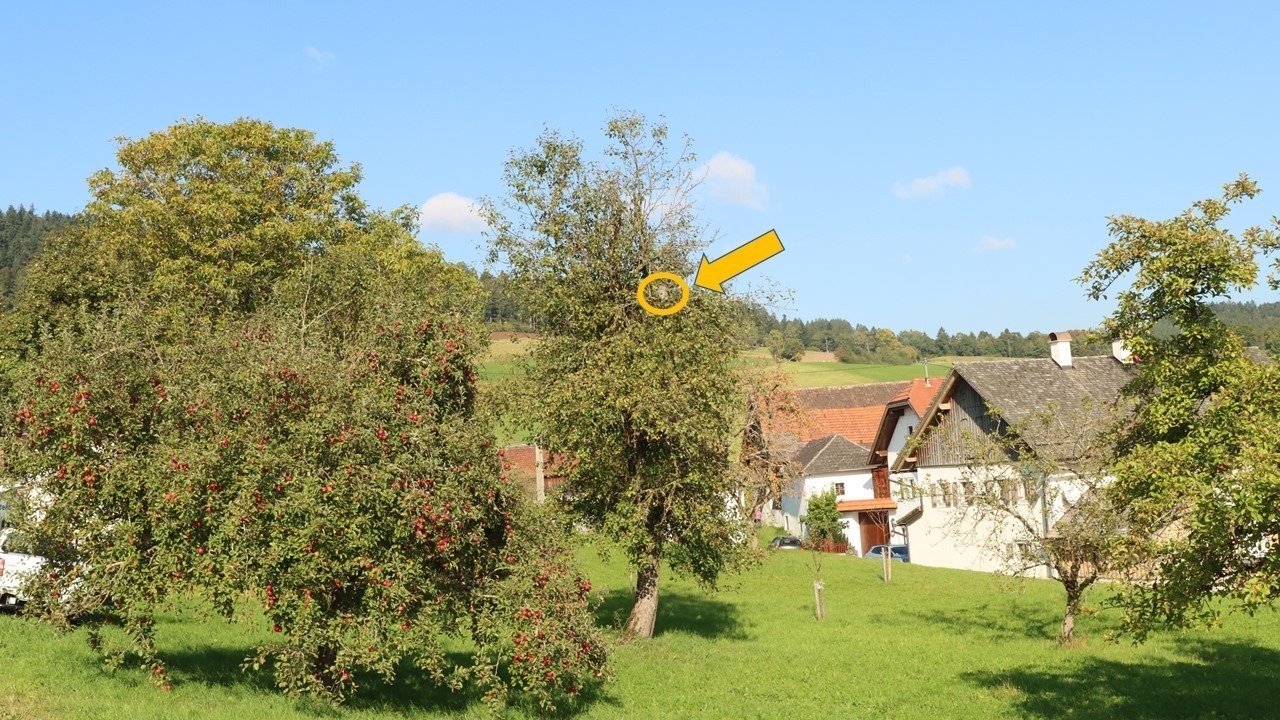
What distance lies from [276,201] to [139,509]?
26.1 meters

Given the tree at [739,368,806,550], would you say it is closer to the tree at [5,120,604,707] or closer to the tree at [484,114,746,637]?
the tree at [484,114,746,637]

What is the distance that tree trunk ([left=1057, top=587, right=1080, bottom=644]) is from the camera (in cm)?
2566

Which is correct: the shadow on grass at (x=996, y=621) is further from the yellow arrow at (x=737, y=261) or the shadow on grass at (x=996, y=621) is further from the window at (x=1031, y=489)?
the yellow arrow at (x=737, y=261)

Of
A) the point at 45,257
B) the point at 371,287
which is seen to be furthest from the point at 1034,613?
the point at 45,257

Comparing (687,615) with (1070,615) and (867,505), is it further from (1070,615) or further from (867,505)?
(867,505)

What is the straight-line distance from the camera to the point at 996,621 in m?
30.8

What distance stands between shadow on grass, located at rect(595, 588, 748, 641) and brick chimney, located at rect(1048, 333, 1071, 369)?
21.3m

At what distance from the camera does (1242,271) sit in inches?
582

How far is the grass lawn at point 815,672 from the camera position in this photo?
16859 mm

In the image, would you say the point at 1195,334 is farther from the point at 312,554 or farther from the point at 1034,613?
the point at 1034,613

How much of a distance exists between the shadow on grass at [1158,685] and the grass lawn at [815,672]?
51mm

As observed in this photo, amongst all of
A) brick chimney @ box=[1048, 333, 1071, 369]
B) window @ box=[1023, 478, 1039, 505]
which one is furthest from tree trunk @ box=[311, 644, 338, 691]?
brick chimney @ box=[1048, 333, 1071, 369]

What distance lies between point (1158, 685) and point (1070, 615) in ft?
17.2

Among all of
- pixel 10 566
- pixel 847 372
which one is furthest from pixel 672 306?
pixel 847 372
